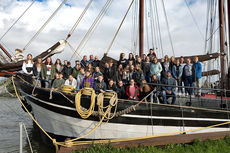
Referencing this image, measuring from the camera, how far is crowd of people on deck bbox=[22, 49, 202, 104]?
6.08m

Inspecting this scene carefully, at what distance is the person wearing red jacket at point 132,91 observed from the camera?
5878mm

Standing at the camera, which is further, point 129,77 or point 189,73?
point 189,73

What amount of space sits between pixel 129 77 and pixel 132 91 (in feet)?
3.16

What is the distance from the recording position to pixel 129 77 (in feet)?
22.4

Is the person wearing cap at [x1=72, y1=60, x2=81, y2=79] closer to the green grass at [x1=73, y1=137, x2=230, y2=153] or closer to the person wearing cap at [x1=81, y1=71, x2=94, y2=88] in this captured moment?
the person wearing cap at [x1=81, y1=71, x2=94, y2=88]

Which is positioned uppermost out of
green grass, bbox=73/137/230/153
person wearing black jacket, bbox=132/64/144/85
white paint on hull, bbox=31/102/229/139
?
person wearing black jacket, bbox=132/64/144/85

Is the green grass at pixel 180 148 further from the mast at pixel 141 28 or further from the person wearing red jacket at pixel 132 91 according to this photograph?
the mast at pixel 141 28

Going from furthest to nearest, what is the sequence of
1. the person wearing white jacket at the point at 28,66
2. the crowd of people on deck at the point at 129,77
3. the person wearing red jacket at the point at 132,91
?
the person wearing white jacket at the point at 28,66, the crowd of people on deck at the point at 129,77, the person wearing red jacket at the point at 132,91

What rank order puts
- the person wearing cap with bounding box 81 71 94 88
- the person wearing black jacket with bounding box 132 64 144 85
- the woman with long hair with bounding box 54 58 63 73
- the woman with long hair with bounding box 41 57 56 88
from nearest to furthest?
the person wearing cap with bounding box 81 71 94 88, the person wearing black jacket with bounding box 132 64 144 85, the woman with long hair with bounding box 41 57 56 88, the woman with long hair with bounding box 54 58 63 73

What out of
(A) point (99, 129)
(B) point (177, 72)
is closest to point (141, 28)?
(B) point (177, 72)

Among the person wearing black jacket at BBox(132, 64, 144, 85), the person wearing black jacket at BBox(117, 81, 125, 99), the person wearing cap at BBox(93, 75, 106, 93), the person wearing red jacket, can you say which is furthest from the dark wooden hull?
the person wearing black jacket at BBox(132, 64, 144, 85)

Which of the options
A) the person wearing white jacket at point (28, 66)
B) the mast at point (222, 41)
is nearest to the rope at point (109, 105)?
the person wearing white jacket at point (28, 66)

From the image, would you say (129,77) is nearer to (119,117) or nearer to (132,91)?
(132,91)

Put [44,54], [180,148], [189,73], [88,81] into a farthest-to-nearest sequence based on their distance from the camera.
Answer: [44,54] → [189,73] → [88,81] → [180,148]
